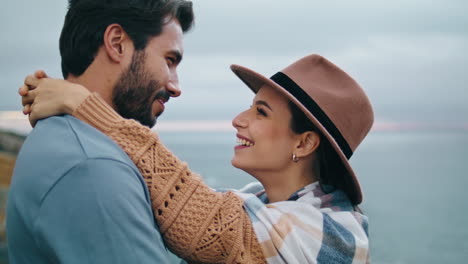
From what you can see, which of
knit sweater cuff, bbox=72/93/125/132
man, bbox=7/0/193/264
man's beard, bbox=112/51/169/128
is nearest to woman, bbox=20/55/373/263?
knit sweater cuff, bbox=72/93/125/132

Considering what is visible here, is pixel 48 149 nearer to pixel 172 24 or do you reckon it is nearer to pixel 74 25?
pixel 74 25

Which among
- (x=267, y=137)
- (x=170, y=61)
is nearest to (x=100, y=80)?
(x=170, y=61)

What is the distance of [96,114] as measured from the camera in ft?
6.06

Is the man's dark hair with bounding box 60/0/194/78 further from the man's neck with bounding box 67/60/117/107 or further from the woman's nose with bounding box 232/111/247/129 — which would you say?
the woman's nose with bounding box 232/111/247/129

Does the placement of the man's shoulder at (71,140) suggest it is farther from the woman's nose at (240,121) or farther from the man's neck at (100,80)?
the woman's nose at (240,121)

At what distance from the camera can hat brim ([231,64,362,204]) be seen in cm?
239

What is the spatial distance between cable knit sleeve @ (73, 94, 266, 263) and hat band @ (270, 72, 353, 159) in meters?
0.68

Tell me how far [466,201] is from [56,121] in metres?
103

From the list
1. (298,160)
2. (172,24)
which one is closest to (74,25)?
(172,24)

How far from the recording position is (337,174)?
101 inches

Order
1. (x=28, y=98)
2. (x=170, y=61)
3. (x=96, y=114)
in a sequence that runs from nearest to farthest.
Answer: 1. (x=96, y=114)
2. (x=28, y=98)
3. (x=170, y=61)

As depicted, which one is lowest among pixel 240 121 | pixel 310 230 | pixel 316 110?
pixel 310 230

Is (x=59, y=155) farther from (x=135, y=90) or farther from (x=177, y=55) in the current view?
(x=177, y=55)

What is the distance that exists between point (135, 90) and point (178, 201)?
55 cm
